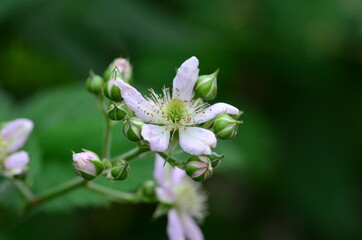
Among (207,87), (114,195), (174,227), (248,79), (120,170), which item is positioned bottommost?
(248,79)

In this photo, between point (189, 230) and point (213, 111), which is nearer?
point (213, 111)

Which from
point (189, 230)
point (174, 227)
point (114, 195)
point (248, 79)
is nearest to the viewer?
point (114, 195)

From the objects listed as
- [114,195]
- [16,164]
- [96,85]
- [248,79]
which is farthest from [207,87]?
[248,79]

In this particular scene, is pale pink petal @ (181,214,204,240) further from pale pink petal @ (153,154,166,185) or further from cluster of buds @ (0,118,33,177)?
cluster of buds @ (0,118,33,177)

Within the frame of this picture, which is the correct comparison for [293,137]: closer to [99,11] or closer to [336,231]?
[336,231]

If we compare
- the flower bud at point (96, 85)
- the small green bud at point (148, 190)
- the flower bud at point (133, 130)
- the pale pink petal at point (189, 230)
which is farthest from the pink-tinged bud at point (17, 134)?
the pale pink petal at point (189, 230)

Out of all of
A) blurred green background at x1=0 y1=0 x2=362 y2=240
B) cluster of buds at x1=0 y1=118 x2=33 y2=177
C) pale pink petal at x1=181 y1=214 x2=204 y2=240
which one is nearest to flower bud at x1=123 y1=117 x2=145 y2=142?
cluster of buds at x1=0 y1=118 x2=33 y2=177

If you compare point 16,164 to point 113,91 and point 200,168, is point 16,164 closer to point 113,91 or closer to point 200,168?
point 113,91
